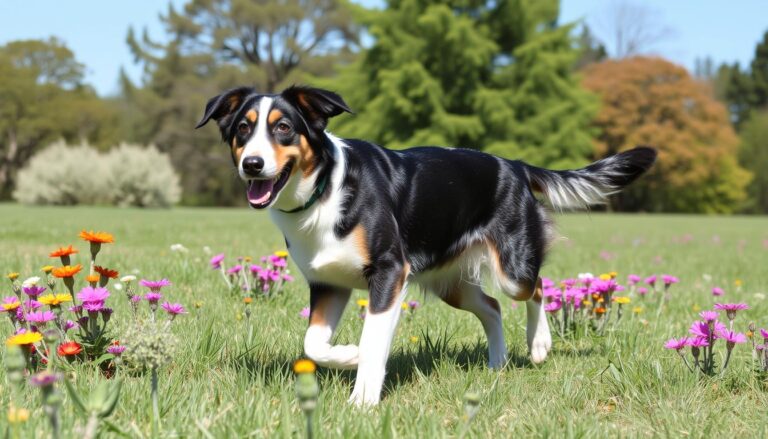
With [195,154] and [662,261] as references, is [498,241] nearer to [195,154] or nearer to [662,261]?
[662,261]

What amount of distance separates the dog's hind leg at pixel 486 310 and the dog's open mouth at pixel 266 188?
1497 mm

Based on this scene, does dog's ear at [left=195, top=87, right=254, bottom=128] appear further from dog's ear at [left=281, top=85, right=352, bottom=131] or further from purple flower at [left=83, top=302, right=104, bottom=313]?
purple flower at [left=83, top=302, right=104, bottom=313]

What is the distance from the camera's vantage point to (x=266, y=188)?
2975 mm

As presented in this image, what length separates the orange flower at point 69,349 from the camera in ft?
9.58

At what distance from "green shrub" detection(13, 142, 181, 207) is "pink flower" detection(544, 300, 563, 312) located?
28.9 metres

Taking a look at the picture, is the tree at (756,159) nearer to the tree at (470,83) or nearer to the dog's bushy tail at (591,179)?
the tree at (470,83)

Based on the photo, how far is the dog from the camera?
3027mm

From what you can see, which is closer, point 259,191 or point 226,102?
point 259,191

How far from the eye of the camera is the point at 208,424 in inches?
90.7

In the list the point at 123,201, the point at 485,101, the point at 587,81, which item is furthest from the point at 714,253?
the point at 587,81

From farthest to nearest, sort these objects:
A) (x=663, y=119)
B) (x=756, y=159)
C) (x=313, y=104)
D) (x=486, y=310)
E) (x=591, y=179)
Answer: (x=756, y=159) < (x=663, y=119) < (x=591, y=179) < (x=486, y=310) < (x=313, y=104)

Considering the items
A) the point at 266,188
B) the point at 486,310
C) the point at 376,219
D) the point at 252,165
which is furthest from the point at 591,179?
the point at 252,165

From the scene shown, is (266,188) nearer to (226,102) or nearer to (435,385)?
(226,102)

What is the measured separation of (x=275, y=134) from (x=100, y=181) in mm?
30431
